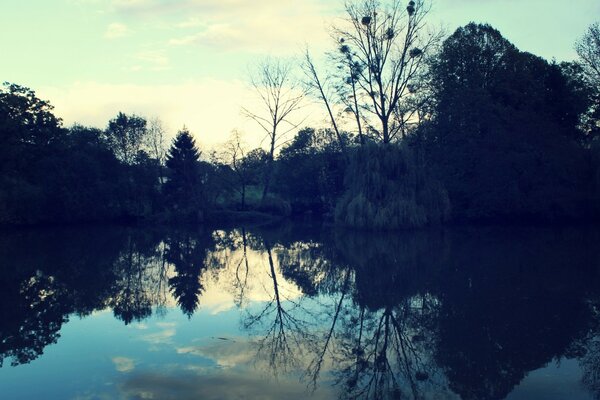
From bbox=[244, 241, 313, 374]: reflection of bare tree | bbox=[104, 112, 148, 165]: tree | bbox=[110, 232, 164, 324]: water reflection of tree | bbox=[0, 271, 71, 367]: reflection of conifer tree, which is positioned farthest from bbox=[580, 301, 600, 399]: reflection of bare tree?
bbox=[104, 112, 148, 165]: tree

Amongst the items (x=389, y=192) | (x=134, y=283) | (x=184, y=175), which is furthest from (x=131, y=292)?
(x=184, y=175)

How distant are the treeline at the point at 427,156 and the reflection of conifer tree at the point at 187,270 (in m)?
9.30

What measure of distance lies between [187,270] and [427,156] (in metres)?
21.5

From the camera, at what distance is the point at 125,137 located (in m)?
60.2

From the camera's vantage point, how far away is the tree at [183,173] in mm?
45938

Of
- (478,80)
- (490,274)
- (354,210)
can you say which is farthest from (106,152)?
(490,274)

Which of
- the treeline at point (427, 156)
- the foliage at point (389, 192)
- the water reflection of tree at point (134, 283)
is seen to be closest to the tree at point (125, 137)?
the treeline at point (427, 156)

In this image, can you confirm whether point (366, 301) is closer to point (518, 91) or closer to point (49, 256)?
point (49, 256)

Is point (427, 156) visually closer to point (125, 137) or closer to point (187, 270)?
point (187, 270)

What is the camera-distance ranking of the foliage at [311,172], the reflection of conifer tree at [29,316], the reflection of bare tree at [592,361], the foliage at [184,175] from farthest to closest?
1. the foliage at [311,172]
2. the foliage at [184,175]
3. the reflection of conifer tree at [29,316]
4. the reflection of bare tree at [592,361]

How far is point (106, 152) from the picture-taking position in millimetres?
47188

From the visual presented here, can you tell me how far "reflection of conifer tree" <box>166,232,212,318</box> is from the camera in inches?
448

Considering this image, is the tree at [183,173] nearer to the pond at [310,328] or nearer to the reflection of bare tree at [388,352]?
the pond at [310,328]

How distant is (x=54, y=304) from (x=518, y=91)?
3339 cm
